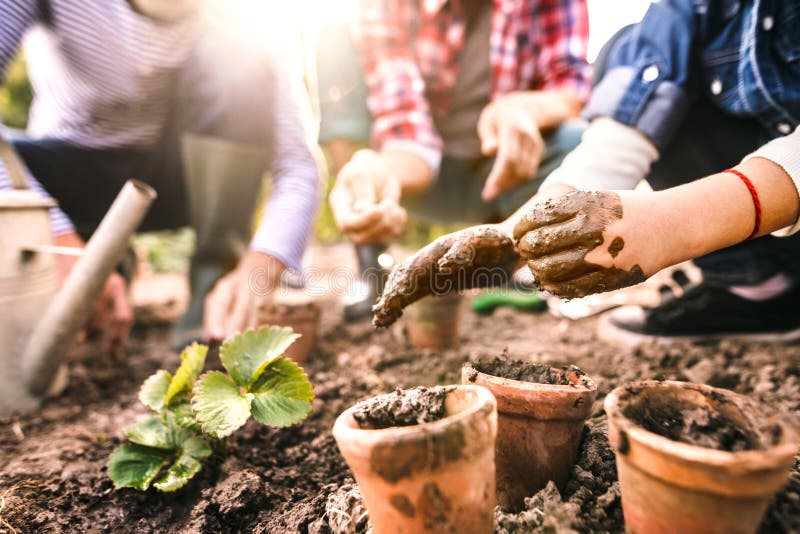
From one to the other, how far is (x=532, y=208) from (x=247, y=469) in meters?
0.93

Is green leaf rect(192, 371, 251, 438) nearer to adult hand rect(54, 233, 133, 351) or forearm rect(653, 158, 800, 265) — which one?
adult hand rect(54, 233, 133, 351)

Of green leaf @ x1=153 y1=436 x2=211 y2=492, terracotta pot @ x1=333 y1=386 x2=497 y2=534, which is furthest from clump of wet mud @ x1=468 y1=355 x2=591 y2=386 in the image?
green leaf @ x1=153 y1=436 x2=211 y2=492

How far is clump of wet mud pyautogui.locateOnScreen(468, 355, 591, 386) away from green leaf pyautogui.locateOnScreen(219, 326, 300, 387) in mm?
475

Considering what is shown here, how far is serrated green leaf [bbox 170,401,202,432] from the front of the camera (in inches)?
44.4

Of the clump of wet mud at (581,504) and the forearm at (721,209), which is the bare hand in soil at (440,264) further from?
the clump of wet mud at (581,504)

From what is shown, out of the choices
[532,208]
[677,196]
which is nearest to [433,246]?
[532,208]

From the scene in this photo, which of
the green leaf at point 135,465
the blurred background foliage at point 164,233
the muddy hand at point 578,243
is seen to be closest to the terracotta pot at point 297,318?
the green leaf at point 135,465

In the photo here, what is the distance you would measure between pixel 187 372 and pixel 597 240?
1013mm

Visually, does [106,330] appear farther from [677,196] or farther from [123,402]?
[677,196]

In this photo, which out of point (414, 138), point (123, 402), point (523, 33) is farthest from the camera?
point (523, 33)

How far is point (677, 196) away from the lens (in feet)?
3.18

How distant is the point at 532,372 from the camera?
41.3 inches

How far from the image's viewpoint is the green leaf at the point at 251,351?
1.18m

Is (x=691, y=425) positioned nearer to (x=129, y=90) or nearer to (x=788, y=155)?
(x=788, y=155)
